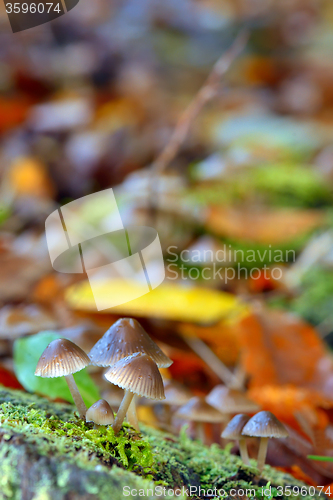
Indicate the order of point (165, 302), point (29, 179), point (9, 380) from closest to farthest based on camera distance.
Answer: point (9, 380) → point (165, 302) → point (29, 179)

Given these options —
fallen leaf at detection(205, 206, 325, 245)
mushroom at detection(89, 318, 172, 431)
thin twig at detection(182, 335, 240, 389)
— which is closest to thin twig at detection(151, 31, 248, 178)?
fallen leaf at detection(205, 206, 325, 245)

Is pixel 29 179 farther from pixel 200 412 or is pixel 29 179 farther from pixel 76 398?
pixel 76 398

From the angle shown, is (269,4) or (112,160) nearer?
(112,160)

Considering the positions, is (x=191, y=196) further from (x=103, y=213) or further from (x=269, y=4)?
(x=269, y=4)

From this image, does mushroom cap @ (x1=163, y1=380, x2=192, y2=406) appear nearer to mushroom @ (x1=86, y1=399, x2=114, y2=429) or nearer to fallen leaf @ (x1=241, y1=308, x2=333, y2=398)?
fallen leaf @ (x1=241, y1=308, x2=333, y2=398)

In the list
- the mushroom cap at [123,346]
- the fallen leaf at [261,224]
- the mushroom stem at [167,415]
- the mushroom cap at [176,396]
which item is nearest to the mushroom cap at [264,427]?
the mushroom cap at [123,346]

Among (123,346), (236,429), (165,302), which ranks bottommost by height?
(165,302)

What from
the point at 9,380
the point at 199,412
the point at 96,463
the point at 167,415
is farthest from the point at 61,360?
the point at 167,415

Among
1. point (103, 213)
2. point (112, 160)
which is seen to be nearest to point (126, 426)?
point (103, 213)
